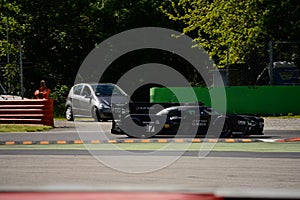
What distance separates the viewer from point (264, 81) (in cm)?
2942

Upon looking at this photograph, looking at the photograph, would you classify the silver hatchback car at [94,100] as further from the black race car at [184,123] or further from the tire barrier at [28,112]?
the black race car at [184,123]

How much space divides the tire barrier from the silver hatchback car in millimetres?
3447

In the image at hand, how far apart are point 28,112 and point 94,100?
408 cm

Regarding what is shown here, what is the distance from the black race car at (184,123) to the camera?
18422mm

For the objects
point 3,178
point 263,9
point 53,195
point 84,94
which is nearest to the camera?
point 53,195

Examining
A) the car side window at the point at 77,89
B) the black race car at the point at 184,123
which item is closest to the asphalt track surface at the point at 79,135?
the black race car at the point at 184,123

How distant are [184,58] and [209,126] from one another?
20.5 metres

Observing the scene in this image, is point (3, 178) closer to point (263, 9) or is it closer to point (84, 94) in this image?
point (84, 94)

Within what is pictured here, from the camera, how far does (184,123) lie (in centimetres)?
1872

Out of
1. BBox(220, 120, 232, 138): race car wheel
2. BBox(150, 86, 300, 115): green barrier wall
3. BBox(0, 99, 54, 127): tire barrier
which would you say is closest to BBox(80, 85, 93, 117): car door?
BBox(0, 99, 54, 127): tire barrier

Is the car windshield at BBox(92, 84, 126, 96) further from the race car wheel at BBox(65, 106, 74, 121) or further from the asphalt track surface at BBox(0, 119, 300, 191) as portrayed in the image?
the asphalt track surface at BBox(0, 119, 300, 191)

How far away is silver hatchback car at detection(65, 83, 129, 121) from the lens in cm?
2731

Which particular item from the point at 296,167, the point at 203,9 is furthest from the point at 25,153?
the point at 203,9

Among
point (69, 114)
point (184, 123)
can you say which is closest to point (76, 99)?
point (69, 114)
